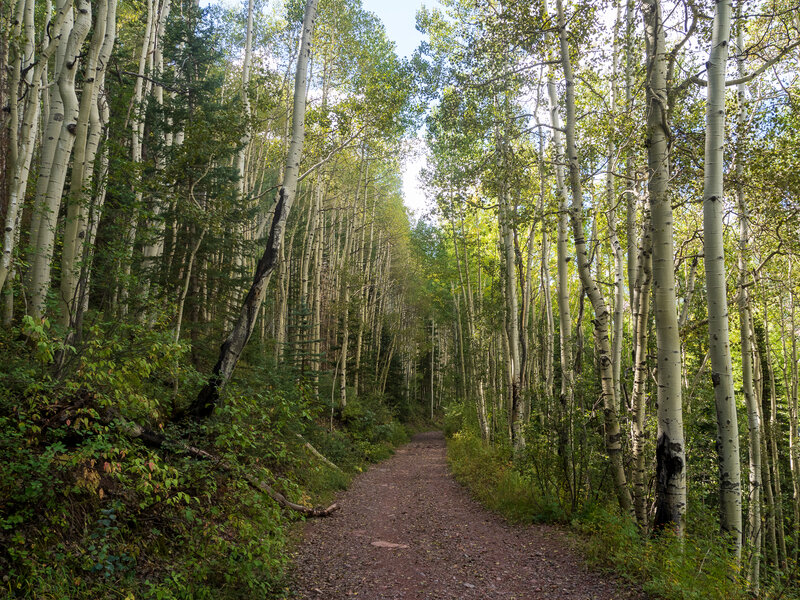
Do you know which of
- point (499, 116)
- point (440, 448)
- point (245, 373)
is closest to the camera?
point (245, 373)

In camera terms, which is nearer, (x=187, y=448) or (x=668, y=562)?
(x=668, y=562)

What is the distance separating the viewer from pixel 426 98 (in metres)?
10.4

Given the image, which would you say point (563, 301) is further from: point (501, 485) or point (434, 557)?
point (434, 557)

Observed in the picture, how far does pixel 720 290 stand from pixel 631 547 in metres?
2.75

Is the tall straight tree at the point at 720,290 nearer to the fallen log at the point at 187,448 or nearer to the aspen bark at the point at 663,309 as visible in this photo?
the aspen bark at the point at 663,309

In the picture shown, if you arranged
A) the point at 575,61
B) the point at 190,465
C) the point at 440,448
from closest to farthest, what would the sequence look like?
the point at 190,465
the point at 575,61
the point at 440,448

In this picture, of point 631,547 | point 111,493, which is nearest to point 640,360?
point 631,547

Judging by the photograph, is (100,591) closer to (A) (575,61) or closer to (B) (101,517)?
(B) (101,517)

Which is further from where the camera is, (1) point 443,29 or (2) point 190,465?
(1) point 443,29

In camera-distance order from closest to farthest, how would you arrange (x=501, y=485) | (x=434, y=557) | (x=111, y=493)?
(x=111, y=493), (x=434, y=557), (x=501, y=485)

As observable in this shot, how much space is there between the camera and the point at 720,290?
4.39 metres

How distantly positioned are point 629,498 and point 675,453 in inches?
54.6

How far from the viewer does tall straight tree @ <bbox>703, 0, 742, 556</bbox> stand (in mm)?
4242

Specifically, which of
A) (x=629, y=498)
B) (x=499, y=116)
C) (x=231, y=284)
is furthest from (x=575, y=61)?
(x=231, y=284)
